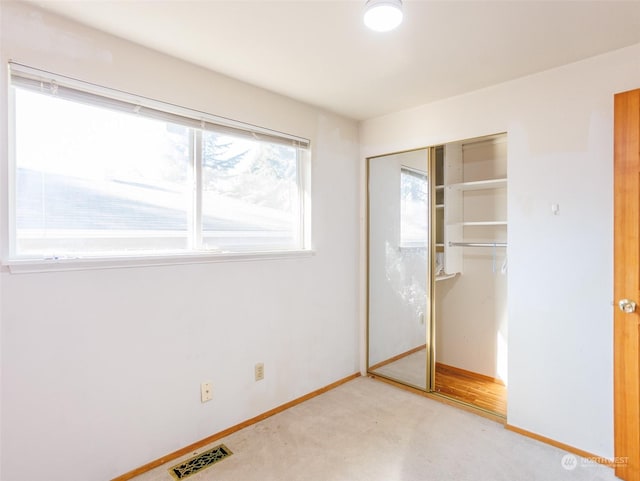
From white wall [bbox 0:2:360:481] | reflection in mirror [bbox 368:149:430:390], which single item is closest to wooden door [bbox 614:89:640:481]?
reflection in mirror [bbox 368:149:430:390]

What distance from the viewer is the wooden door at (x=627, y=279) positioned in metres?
1.86

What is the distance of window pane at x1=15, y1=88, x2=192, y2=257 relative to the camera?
1.73 m

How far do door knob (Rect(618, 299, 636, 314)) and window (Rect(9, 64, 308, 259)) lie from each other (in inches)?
86.1

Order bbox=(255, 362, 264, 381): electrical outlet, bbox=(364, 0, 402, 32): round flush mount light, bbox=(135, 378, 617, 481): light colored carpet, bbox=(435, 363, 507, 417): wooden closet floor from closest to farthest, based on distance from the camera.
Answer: bbox=(364, 0, 402, 32): round flush mount light → bbox=(135, 378, 617, 481): light colored carpet → bbox=(255, 362, 264, 381): electrical outlet → bbox=(435, 363, 507, 417): wooden closet floor

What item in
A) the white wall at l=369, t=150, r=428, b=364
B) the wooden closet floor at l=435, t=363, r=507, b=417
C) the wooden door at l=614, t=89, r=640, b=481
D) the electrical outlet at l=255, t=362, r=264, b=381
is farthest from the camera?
the white wall at l=369, t=150, r=428, b=364

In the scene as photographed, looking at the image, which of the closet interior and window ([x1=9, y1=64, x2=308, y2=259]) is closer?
window ([x1=9, y1=64, x2=308, y2=259])

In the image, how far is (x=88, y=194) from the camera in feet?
6.23

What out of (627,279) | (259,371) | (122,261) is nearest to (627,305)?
(627,279)

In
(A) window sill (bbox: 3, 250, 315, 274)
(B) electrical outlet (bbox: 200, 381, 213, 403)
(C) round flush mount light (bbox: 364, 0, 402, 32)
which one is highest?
(C) round flush mount light (bbox: 364, 0, 402, 32)

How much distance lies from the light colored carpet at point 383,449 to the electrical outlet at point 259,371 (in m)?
0.31

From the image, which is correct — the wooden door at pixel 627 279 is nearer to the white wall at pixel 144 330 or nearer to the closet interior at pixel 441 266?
Answer: the closet interior at pixel 441 266

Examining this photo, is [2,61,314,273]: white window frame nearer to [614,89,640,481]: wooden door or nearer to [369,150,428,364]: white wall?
[369,150,428,364]: white wall

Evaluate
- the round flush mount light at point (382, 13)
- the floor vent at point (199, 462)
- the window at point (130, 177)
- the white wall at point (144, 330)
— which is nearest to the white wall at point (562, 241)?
the round flush mount light at point (382, 13)

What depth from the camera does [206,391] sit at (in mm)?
2293
